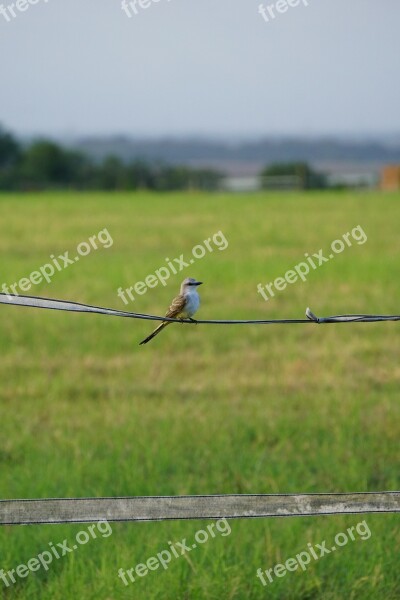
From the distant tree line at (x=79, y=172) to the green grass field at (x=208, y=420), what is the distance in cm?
4086

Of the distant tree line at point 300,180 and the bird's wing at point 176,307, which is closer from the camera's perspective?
the bird's wing at point 176,307

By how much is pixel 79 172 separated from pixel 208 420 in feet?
210

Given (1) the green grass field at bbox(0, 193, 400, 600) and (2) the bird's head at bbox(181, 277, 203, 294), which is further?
(1) the green grass field at bbox(0, 193, 400, 600)

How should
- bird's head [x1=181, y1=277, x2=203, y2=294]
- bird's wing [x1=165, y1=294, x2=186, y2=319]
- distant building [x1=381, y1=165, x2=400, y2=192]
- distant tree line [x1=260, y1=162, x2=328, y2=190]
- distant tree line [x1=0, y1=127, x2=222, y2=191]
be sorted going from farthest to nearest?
distant building [x1=381, y1=165, x2=400, y2=192]
distant tree line [x1=0, y1=127, x2=222, y2=191]
distant tree line [x1=260, y1=162, x2=328, y2=190]
bird's wing [x1=165, y1=294, x2=186, y2=319]
bird's head [x1=181, y1=277, x2=203, y2=294]

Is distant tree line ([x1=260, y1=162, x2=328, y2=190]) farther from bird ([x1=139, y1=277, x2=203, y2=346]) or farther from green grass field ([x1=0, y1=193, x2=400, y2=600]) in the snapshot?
bird ([x1=139, y1=277, x2=203, y2=346])

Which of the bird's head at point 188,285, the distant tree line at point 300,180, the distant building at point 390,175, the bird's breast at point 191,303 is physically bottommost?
the distant building at point 390,175

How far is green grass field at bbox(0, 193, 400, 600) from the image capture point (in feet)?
14.7

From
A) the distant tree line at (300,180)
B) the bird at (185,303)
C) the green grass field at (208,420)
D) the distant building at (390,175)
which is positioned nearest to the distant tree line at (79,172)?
the distant tree line at (300,180)

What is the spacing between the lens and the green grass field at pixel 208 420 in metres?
4.48

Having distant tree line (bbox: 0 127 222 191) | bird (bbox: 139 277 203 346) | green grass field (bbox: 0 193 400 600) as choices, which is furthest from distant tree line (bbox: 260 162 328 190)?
bird (bbox: 139 277 203 346)

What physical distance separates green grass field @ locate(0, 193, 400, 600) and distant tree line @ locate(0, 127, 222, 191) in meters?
40.9

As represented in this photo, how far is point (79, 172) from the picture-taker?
7006 cm

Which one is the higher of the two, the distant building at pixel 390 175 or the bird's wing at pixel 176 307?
the bird's wing at pixel 176 307

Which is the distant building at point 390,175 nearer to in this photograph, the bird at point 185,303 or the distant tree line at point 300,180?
the distant tree line at point 300,180
